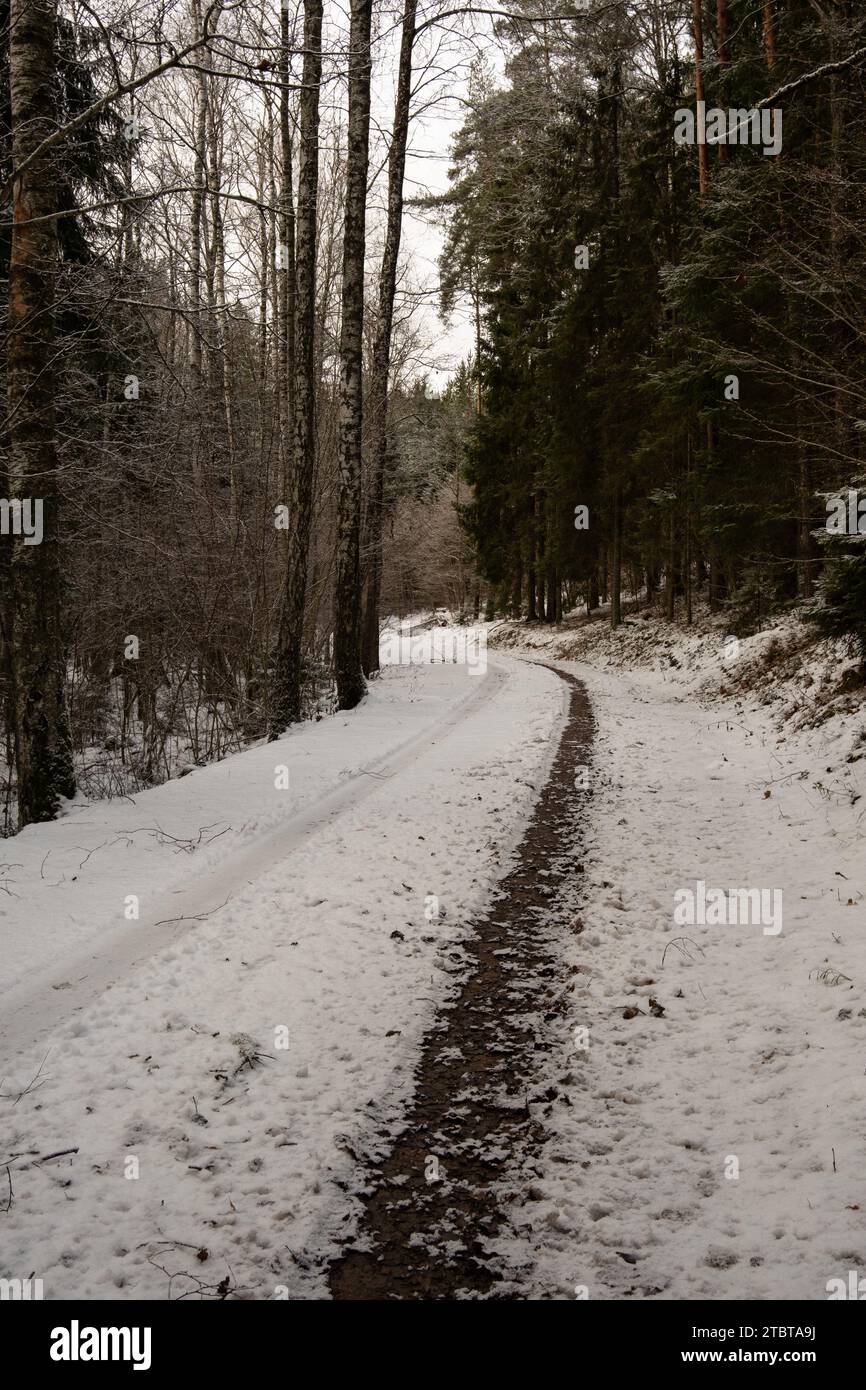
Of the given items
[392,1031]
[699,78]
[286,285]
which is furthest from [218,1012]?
[699,78]

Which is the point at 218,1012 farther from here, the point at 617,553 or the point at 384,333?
the point at 617,553

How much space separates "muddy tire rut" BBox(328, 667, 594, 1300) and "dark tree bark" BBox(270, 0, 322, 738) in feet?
26.7

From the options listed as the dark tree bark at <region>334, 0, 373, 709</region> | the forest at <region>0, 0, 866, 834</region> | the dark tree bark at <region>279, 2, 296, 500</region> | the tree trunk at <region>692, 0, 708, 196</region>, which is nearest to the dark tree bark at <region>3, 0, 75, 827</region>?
the forest at <region>0, 0, 866, 834</region>

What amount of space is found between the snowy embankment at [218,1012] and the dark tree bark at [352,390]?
582 cm

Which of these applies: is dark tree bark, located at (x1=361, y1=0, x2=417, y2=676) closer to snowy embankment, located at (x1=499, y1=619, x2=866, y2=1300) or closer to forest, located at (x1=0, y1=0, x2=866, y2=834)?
forest, located at (x1=0, y1=0, x2=866, y2=834)

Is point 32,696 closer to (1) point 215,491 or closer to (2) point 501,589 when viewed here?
(1) point 215,491

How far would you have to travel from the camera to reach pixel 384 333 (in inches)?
700

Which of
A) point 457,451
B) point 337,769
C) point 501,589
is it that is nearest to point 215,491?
point 337,769

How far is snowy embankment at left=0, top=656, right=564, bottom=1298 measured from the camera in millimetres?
2752

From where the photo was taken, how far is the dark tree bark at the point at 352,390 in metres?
12.6

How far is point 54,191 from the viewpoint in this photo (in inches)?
277
